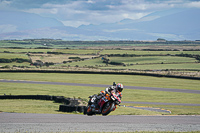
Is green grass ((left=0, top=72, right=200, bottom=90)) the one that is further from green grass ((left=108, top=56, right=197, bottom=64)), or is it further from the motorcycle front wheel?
green grass ((left=108, top=56, right=197, bottom=64))

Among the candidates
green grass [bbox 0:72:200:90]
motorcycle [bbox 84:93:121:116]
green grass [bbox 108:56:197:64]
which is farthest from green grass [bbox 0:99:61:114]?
green grass [bbox 108:56:197:64]

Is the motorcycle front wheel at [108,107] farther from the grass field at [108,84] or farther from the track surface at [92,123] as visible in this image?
the grass field at [108,84]

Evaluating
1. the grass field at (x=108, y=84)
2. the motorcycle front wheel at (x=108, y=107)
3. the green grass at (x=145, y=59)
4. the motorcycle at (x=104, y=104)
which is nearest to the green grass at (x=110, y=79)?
the grass field at (x=108, y=84)

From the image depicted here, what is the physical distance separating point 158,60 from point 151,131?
108246 mm

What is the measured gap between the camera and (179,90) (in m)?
56.0

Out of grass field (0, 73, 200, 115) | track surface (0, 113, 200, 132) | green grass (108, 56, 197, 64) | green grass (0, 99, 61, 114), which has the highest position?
green grass (108, 56, 197, 64)

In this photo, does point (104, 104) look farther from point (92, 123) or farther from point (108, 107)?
point (92, 123)

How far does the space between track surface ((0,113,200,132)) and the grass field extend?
6945 mm

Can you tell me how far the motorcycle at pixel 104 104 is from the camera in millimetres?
16766

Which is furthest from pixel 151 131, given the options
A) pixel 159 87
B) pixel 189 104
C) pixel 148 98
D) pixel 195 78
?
pixel 195 78

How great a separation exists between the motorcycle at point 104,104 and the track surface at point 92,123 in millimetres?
3676

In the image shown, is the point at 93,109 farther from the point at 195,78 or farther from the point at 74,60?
the point at 74,60

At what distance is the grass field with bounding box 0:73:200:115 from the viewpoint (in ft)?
148

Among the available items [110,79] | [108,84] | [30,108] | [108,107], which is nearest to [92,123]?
[108,107]
